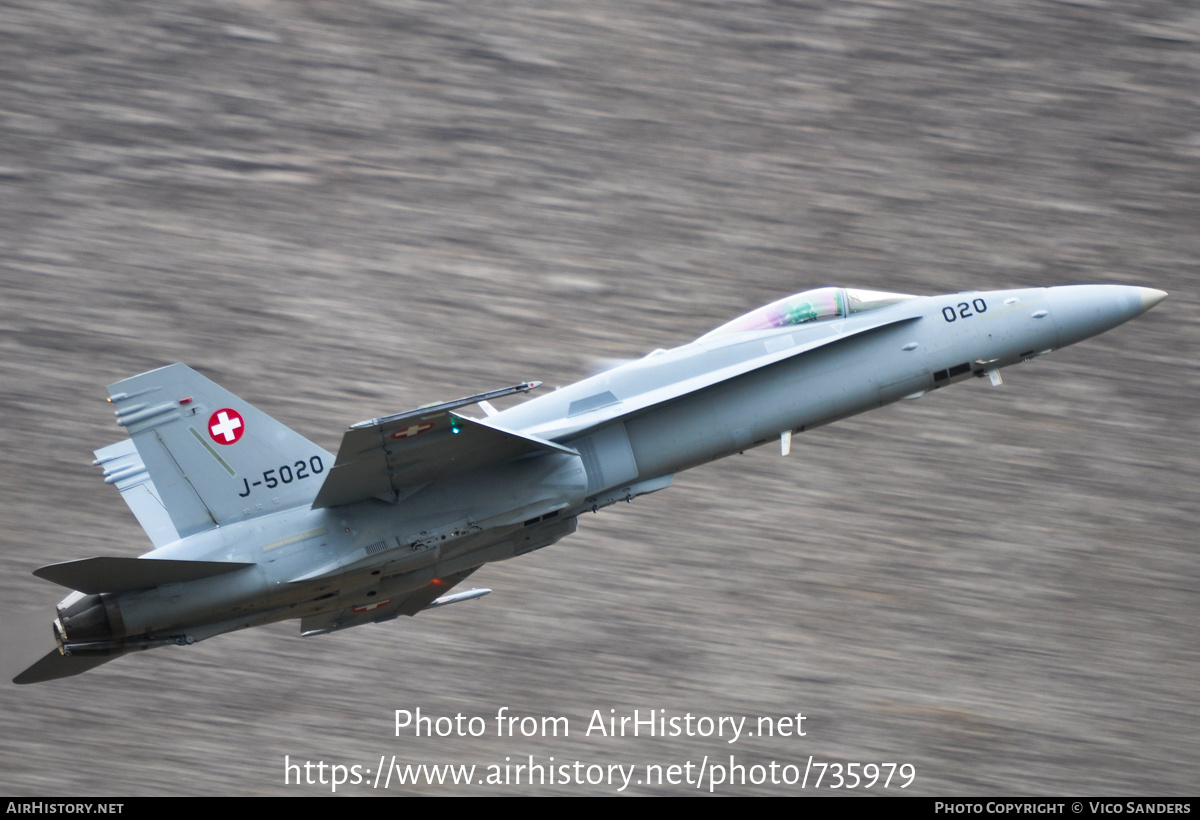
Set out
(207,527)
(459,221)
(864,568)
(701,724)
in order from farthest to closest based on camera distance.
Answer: (459,221) → (864,568) → (701,724) → (207,527)

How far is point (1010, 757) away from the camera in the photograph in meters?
25.6

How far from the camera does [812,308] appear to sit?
51.3 ft

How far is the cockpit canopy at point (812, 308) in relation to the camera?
15617mm

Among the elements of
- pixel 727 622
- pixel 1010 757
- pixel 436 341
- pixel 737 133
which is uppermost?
pixel 737 133

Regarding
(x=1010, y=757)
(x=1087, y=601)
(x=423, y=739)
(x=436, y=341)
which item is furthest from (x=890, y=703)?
(x=436, y=341)

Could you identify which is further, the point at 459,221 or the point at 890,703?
the point at 459,221

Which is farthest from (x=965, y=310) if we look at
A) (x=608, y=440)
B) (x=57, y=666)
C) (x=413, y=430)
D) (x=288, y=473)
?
(x=57, y=666)

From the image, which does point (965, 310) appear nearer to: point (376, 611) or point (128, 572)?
point (376, 611)

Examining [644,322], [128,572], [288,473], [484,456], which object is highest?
[644,322]

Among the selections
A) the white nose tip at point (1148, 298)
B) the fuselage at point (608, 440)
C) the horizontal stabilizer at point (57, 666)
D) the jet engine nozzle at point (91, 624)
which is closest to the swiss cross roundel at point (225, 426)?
the fuselage at point (608, 440)

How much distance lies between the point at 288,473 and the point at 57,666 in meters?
3.68

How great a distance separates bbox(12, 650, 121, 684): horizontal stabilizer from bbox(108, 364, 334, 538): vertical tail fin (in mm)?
1880

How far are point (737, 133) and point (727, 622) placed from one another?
490 inches

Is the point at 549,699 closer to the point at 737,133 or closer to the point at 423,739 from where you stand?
the point at 423,739
